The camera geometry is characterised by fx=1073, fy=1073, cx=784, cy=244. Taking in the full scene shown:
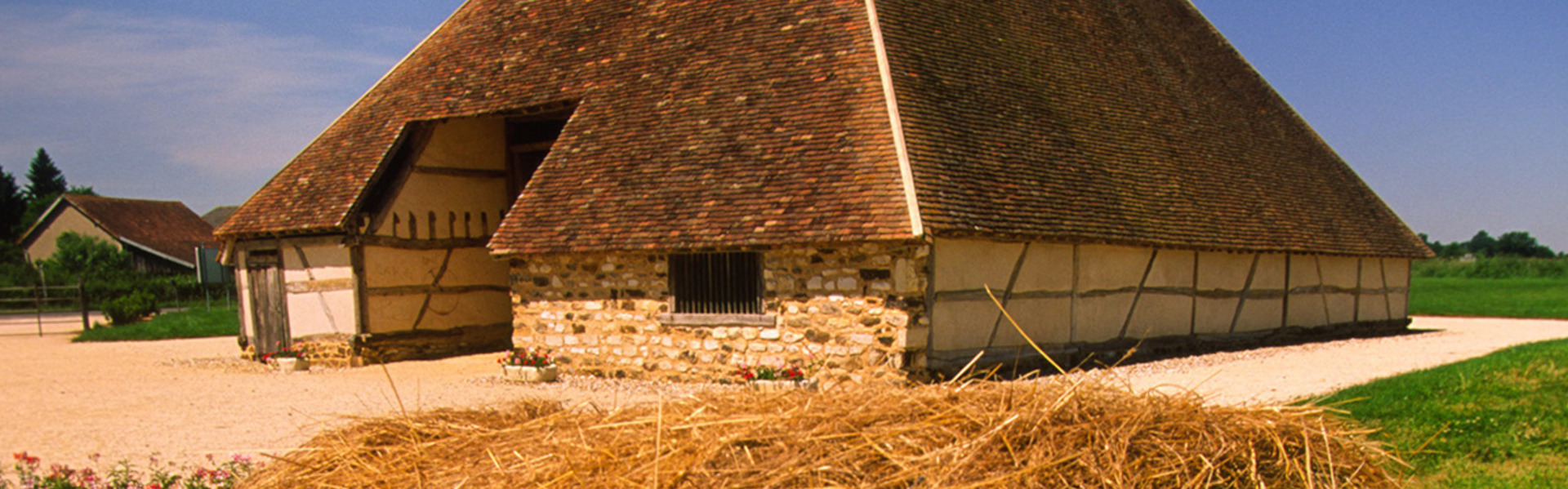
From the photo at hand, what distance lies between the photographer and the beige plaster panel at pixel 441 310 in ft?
45.9

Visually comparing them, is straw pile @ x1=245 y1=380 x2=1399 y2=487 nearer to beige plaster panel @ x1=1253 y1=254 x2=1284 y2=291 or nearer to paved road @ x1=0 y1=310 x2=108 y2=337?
beige plaster panel @ x1=1253 y1=254 x2=1284 y2=291

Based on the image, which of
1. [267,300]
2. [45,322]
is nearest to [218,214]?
[45,322]

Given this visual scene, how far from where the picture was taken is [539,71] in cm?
1379

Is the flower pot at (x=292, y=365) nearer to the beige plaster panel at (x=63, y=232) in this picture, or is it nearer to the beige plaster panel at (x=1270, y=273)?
the beige plaster panel at (x=1270, y=273)

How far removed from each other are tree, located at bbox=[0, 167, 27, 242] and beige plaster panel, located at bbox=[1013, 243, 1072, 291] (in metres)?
59.6

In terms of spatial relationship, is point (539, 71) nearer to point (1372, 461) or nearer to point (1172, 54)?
point (1172, 54)

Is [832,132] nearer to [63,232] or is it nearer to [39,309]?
[39,309]

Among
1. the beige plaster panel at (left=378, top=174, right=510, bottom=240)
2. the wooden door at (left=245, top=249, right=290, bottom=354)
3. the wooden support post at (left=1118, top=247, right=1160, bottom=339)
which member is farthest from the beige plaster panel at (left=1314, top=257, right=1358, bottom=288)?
the wooden door at (left=245, top=249, right=290, bottom=354)

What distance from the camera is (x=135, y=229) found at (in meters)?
39.9

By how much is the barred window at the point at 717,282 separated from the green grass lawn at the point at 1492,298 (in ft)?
67.4

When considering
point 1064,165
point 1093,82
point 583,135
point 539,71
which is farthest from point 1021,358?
point 539,71

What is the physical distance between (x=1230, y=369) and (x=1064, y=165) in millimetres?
Answer: 2935

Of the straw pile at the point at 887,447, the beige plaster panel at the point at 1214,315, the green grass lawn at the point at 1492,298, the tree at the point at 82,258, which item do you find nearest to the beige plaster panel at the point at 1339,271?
the beige plaster panel at the point at 1214,315

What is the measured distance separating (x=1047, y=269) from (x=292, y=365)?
30.9 ft
